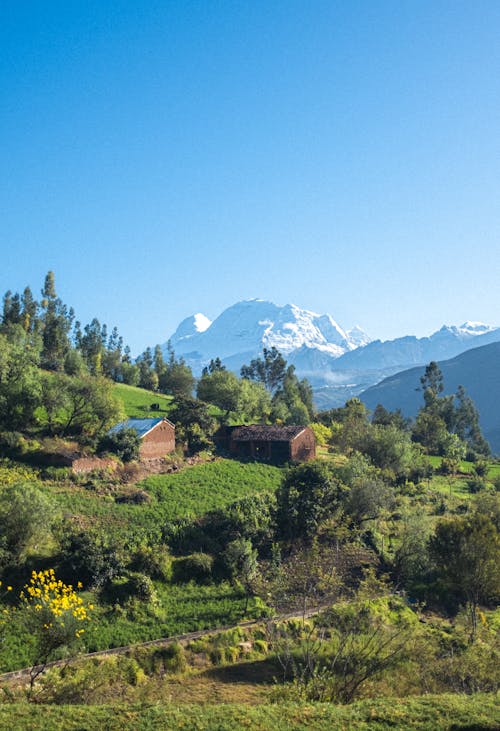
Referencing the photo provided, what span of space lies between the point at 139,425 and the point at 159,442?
10.3ft

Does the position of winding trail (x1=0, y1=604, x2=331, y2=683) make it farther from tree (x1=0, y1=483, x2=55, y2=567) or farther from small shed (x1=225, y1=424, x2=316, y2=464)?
small shed (x1=225, y1=424, x2=316, y2=464)

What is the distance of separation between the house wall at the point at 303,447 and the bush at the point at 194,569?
30.3 metres

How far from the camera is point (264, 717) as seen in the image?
63.0 ft

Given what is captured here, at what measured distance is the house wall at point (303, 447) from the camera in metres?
69.9

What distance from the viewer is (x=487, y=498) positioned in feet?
189

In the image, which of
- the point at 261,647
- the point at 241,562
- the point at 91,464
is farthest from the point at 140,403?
the point at 261,647

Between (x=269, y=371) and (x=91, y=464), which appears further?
(x=269, y=371)

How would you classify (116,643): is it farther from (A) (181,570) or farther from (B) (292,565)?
(B) (292,565)

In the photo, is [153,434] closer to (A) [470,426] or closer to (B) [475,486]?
(B) [475,486]

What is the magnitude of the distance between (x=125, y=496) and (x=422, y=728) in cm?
3416

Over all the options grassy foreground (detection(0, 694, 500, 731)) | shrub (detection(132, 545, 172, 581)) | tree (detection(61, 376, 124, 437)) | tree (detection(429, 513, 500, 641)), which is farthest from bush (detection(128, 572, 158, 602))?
tree (detection(61, 376, 124, 437))

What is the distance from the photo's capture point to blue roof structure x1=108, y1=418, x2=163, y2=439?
57.4m

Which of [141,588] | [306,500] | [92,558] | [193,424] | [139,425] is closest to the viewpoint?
[92,558]

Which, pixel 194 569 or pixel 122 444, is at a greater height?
pixel 122 444
